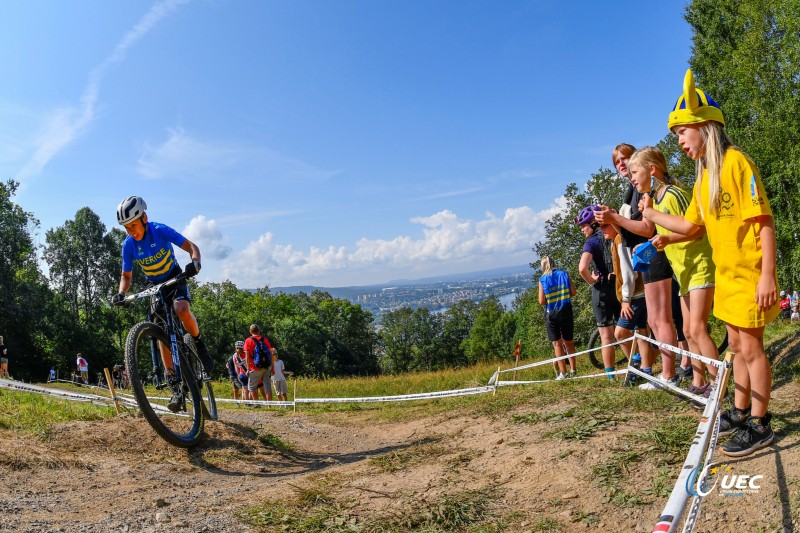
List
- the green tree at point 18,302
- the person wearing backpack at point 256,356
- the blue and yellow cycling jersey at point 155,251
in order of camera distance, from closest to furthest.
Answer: the blue and yellow cycling jersey at point 155,251, the person wearing backpack at point 256,356, the green tree at point 18,302

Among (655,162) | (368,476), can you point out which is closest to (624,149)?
(655,162)

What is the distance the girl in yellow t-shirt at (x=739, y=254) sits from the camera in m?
3.20

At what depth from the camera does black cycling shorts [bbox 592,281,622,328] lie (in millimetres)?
7137

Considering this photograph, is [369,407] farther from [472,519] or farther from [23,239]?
[23,239]

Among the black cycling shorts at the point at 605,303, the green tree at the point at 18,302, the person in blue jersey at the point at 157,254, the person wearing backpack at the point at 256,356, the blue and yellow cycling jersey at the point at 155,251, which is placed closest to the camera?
the person in blue jersey at the point at 157,254

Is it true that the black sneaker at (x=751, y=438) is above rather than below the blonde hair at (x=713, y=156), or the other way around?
below

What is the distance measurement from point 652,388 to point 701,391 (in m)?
0.69

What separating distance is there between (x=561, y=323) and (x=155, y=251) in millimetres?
6015

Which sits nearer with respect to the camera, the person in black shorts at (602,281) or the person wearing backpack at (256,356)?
the person in black shorts at (602,281)

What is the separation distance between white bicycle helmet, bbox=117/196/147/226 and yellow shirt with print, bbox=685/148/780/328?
5.39 m

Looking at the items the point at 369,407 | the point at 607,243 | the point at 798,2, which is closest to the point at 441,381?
the point at 369,407

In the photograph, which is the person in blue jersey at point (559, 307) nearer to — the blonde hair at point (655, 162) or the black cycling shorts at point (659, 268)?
the black cycling shorts at point (659, 268)

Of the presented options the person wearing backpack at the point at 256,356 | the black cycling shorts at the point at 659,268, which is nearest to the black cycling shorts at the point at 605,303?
the black cycling shorts at the point at 659,268

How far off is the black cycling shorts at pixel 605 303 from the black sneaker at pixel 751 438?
12.8 ft
